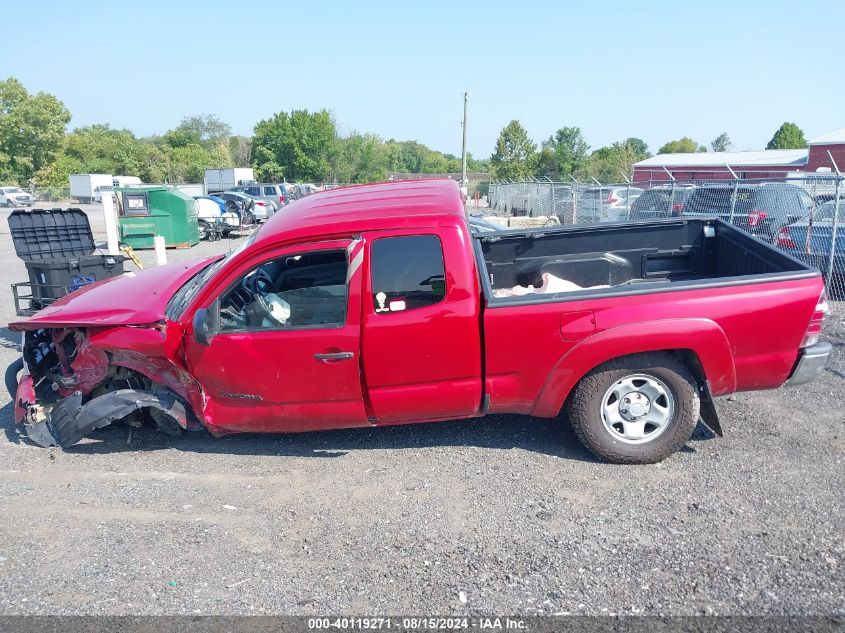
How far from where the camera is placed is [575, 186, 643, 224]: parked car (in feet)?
55.1

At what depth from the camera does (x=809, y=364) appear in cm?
427

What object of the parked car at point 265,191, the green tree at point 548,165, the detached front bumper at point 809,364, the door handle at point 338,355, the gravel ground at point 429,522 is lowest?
the gravel ground at point 429,522

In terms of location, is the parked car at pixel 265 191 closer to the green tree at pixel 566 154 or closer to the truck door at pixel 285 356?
the green tree at pixel 566 154

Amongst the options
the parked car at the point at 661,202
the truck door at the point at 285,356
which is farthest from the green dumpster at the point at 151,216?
the truck door at the point at 285,356

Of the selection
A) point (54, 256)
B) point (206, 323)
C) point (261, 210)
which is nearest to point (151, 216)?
point (261, 210)

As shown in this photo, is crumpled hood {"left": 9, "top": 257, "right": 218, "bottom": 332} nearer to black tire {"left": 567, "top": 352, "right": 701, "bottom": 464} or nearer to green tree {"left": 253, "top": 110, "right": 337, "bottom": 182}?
black tire {"left": 567, "top": 352, "right": 701, "bottom": 464}

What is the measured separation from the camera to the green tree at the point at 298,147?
68.6 metres

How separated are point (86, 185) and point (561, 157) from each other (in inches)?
1540

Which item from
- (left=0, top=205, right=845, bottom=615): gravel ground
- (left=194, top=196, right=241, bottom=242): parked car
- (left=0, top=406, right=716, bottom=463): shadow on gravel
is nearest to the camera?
(left=0, top=205, right=845, bottom=615): gravel ground

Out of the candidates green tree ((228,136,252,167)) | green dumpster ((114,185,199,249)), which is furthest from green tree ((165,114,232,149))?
green dumpster ((114,185,199,249))

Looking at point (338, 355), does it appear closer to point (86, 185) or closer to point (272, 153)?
point (86, 185)

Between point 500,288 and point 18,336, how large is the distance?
6387mm

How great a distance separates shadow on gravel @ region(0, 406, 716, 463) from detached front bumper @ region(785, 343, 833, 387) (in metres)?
0.80

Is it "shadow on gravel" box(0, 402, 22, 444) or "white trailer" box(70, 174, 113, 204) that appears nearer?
"shadow on gravel" box(0, 402, 22, 444)
